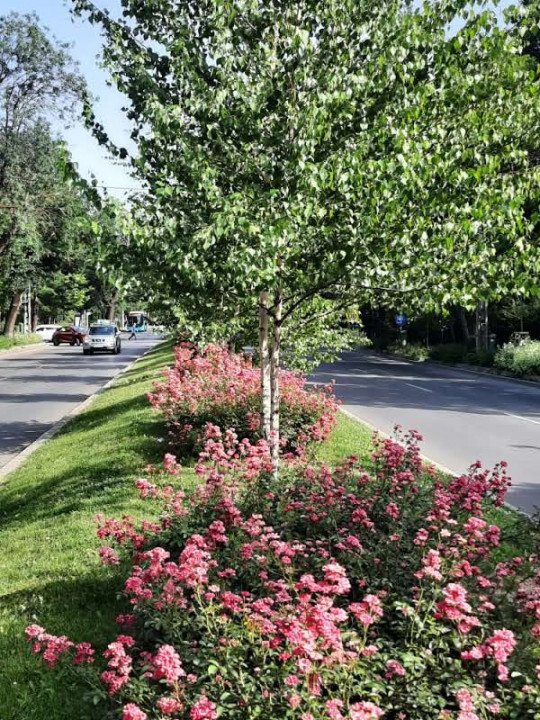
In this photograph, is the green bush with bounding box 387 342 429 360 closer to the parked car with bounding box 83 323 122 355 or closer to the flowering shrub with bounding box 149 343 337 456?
the parked car with bounding box 83 323 122 355

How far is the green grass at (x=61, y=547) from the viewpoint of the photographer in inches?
164

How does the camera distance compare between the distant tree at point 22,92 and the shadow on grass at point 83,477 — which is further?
the distant tree at point 22,92

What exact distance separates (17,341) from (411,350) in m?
28.9

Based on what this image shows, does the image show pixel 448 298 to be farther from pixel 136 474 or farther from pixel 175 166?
pixel 136 474

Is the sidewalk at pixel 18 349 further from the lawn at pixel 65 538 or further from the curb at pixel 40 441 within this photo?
the lawn at pixel 65 538

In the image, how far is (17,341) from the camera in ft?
171

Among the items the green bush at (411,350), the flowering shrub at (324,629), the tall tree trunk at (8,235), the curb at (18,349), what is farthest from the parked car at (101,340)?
the flowering shrub at (324,629)

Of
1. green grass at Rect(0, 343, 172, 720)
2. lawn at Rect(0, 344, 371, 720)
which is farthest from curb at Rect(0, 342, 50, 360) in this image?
green grass at Rect(0, 343, 172, 720)

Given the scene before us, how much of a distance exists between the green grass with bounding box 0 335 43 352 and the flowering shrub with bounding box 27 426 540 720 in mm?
45592

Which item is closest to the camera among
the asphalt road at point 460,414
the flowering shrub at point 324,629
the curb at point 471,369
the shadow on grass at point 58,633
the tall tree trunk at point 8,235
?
the flowering shrub at point 324,629

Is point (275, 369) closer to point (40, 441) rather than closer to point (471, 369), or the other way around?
point (40, 441)

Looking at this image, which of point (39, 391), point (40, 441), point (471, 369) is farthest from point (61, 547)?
point (471, 369)

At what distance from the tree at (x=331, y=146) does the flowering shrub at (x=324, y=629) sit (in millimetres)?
2321

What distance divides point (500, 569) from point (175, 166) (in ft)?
Answer: 14.5
